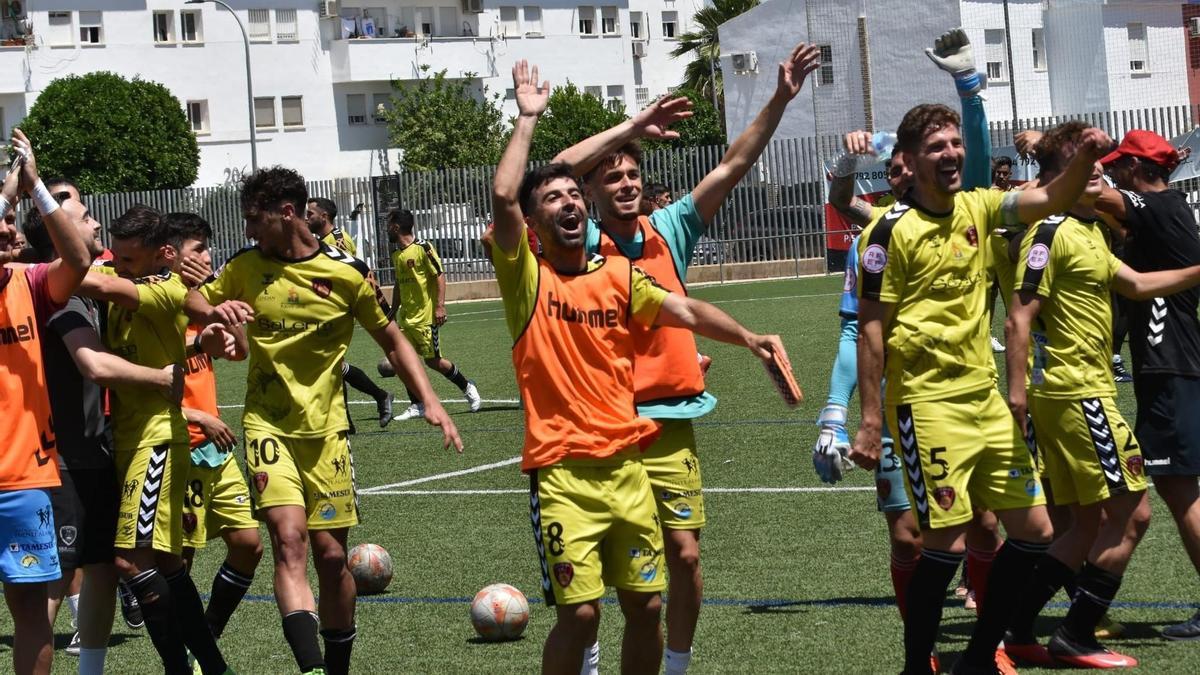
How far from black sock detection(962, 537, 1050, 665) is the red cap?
202 centimetres

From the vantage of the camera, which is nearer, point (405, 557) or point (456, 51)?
point (405, 557)

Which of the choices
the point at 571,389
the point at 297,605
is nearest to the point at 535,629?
the point at 297,605

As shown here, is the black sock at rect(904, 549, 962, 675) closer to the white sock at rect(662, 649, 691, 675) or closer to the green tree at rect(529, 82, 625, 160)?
the white sock at rect(662, 649, 691, 675)

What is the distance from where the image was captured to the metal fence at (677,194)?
38.8 metres

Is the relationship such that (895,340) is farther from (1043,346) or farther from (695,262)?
(695,262)

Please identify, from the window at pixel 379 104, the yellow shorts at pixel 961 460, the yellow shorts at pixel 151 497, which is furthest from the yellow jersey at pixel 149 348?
the window at pixel 379 104

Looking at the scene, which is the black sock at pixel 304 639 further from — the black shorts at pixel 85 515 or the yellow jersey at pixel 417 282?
the yellow jersey at pixel 417 282

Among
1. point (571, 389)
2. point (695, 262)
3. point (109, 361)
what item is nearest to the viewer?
point (571, 389)

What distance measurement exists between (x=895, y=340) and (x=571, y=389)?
50.9 inches

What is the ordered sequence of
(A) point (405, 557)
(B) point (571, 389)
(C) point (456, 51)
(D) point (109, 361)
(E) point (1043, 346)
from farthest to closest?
(C) point (456, 51), (A) point (405, 557), (E) point (1043, 346), (D) point (109, 361), (B) point (571, 389)

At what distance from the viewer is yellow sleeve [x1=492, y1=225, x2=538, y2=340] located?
19.7 feet

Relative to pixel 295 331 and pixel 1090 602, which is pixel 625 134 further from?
pixel 1090 602

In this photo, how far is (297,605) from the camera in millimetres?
6934

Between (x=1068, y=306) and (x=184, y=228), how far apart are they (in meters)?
3.97
